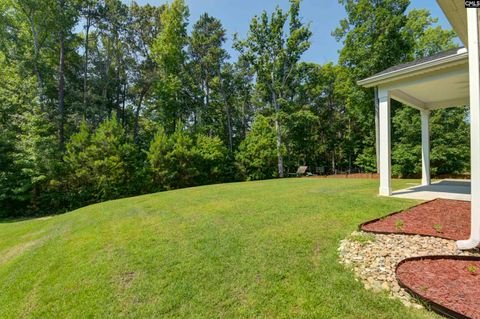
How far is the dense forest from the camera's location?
12461 millimetres

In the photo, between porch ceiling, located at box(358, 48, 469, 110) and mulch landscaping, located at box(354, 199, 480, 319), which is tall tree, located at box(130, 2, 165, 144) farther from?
mulch landscaping, located at box(354, 199, 480, 319)

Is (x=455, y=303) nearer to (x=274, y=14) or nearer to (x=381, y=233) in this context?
(x=381, y=233)

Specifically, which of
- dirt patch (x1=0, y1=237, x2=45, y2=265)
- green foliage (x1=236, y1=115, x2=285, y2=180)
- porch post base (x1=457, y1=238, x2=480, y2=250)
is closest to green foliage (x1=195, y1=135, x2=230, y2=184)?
green foliage (x1=236, y1=115, x2=285, y2=180)

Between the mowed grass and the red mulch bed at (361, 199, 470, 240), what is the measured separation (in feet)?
1.17

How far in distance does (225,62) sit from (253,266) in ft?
71.9

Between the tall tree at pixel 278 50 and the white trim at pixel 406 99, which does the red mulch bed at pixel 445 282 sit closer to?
the white trim at pixel 406 99

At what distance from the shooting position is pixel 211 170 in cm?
1684

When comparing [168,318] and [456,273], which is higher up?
[456,273]

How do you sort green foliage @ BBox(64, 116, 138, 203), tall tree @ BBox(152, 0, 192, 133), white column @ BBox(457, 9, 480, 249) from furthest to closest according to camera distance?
tall tree @ BBox(152, 0, 192, 133) → green foliage @ BBox(64, 116, 138, 203) → white column @ BBox(457, 9, 480, 249)

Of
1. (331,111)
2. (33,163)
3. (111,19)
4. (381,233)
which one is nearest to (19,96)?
(33,163)

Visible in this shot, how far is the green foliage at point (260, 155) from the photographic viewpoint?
17.7 metres

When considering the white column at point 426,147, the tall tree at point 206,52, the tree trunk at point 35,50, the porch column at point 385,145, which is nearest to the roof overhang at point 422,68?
the porch column at point 385,145

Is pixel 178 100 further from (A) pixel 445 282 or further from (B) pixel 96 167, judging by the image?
(A) pixel 445 282

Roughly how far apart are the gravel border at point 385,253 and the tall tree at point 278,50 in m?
14.4
